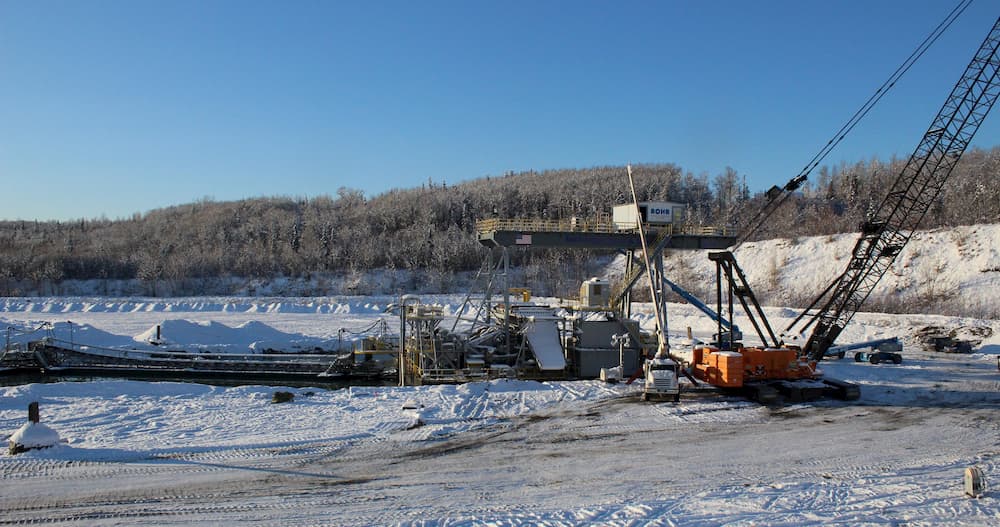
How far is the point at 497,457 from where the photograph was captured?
12141 mm

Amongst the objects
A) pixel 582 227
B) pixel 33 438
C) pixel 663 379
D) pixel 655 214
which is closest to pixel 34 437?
pixel 33 438

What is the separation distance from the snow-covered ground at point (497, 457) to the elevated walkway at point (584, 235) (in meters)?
7.51

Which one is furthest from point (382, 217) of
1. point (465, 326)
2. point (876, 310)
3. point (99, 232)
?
point (876, 310)

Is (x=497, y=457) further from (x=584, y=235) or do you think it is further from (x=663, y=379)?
(x=584, y=235)

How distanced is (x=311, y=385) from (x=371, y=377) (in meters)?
2.72

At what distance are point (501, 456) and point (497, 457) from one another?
104 mm

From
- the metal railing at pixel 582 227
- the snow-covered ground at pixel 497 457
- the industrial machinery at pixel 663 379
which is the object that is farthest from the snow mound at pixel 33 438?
the metal railing at pixel 582 227

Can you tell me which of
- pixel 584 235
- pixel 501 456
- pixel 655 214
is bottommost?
pixel 501 456

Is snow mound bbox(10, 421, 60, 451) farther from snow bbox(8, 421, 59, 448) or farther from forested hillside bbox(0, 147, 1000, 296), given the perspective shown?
forested hillside bbox(0, 147, 1000, 296)

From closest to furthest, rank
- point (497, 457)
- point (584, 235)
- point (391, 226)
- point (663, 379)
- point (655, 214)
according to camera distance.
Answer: point (497, 457)
point (663, 379)
point (584, 235)
point (655, 214)
point (391, 226)

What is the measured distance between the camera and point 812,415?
1623 cm

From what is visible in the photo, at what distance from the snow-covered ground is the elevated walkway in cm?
751

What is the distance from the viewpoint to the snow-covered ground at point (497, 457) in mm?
9328

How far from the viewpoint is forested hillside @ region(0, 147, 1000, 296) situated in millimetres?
77250
